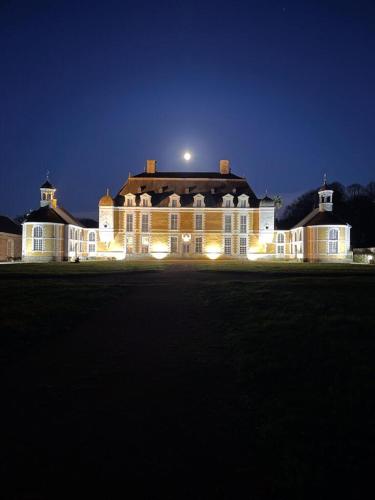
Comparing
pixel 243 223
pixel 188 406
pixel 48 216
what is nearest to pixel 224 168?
pixel 243 223

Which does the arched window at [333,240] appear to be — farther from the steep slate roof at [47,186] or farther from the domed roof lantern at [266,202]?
the steep slate roof at [47,186]

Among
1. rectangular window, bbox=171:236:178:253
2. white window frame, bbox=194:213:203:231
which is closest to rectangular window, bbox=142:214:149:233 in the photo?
rectangular window, bbox=171:236:178:253

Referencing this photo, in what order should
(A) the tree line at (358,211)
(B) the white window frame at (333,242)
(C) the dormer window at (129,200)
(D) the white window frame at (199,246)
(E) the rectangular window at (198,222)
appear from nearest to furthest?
(B) the white window frame at (333,242), (C) the dormer window at (129,200), (E) the rectangular window at (198,222), (D) the white window frame at (199,246), (A) the tree line at (358,211)

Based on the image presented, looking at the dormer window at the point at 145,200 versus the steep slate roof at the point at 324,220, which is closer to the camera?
the steep slate roof at the point at 324,220

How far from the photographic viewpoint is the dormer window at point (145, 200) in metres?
59.6

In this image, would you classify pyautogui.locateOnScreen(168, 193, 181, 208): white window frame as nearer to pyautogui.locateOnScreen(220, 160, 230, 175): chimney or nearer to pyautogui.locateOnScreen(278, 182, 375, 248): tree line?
pyautogui.locateOnScreen(220, 160, 230, 175): chimney

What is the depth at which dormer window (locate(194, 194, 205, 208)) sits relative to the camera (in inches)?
2360

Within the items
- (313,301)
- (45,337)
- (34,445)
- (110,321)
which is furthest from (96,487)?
(313,301)

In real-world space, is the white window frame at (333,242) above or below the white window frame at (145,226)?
below

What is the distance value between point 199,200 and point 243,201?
19.3 ft

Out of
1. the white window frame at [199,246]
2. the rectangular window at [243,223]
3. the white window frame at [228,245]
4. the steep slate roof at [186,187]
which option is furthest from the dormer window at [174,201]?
the rectangular window at [243,223]

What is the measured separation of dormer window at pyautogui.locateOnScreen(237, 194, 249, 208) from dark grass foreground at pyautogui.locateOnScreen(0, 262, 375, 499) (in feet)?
161

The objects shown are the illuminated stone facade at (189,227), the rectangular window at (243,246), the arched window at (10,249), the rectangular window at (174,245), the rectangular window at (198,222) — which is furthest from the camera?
the rectangular window at (174,245)

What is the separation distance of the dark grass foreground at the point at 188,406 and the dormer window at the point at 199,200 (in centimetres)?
4900
